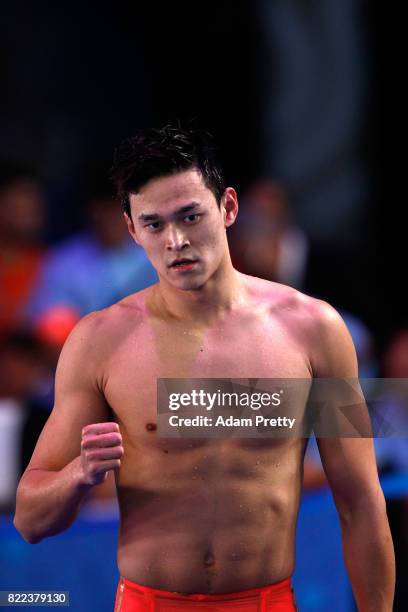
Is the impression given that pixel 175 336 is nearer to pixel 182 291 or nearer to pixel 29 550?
pixel 182 291

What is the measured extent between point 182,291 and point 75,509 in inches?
16.0

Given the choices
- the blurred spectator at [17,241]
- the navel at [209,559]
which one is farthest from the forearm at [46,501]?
the blurred spectator at [17,241]

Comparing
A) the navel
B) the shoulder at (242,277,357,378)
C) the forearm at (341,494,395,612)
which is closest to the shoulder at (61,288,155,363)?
the shoulder at (242,277,357,378)

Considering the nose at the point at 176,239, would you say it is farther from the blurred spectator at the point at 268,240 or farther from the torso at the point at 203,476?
the blurred spectator at the point at 268,240

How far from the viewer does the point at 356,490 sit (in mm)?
1578

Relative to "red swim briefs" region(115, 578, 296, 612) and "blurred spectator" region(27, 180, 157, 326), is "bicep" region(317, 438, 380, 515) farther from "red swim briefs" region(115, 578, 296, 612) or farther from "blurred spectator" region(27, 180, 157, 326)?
"blurred spectator" region(27, 180, 157, 326)

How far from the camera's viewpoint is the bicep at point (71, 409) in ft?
5.13

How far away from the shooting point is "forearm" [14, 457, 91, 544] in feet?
4.91

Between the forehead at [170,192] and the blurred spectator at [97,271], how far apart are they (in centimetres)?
98

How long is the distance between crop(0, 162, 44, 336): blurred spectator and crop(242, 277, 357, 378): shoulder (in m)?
1.20

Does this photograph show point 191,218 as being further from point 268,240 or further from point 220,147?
point 220,147

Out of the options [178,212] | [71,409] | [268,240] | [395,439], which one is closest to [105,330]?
[71,409]

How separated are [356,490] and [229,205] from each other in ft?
1.76

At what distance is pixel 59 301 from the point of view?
258 cm
